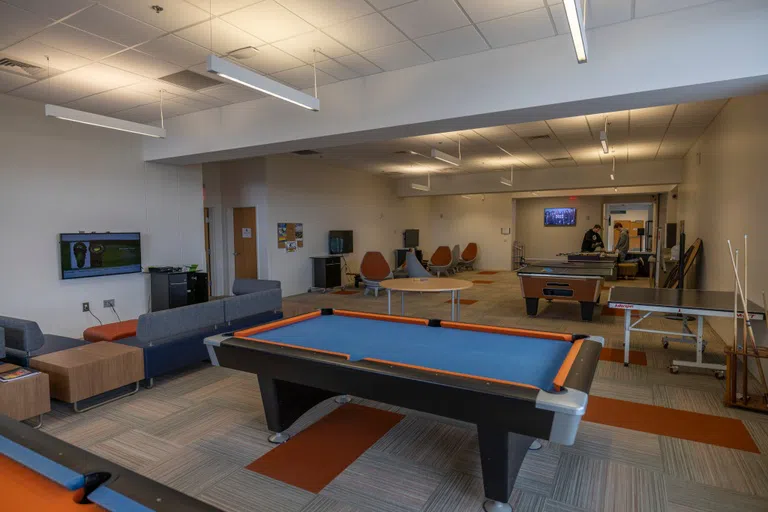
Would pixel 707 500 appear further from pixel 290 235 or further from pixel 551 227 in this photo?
pixel 551 227

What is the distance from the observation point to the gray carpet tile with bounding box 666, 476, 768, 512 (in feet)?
7.47

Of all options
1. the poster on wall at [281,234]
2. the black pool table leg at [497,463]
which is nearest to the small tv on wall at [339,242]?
the poster on wall at [281,234]

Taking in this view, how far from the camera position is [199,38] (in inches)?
147

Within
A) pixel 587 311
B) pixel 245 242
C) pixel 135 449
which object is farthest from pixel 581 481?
pixel 245 242

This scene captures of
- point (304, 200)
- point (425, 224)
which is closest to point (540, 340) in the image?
point (304, 200)

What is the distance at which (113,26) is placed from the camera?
353 centimetres

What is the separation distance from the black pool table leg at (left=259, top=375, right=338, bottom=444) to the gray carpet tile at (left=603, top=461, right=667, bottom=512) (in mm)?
2049

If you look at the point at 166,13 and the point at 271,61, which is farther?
the point at 271,61

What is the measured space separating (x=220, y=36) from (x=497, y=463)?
12.8 feet

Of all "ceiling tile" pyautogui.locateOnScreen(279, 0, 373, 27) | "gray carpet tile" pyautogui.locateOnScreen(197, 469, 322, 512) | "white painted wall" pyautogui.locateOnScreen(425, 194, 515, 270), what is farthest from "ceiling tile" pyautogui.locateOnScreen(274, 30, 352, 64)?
"white painted wall" pyautogui.locateOnScreen(425, 194, 515, 270)

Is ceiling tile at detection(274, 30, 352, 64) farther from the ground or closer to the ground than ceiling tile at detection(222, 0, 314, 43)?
farther from the ground

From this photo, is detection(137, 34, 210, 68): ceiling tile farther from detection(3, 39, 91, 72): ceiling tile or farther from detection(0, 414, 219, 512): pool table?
detection(0, 414, 219, 512): pool table

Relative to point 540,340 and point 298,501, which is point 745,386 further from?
point 298,501

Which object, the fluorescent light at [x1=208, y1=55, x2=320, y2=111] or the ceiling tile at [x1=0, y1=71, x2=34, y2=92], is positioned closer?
the fluorescent light at [x1=208, y1=55, x2=320, y2=111]
